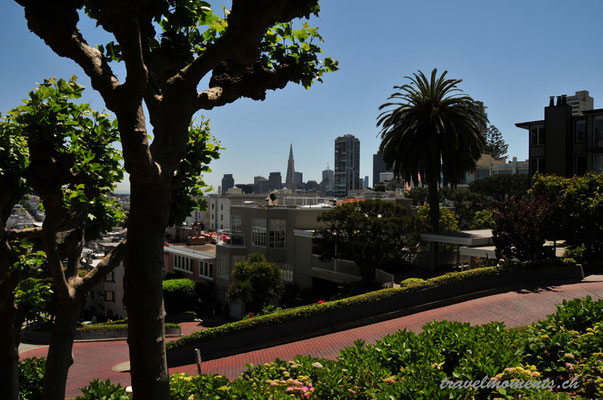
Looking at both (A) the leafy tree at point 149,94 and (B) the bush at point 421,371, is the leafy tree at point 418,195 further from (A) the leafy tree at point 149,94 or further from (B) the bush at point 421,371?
(A) the leafy tree at point 149,94

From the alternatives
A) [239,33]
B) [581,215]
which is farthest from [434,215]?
[239,33]

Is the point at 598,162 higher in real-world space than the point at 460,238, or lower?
higher

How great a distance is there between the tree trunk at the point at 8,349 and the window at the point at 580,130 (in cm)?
4315

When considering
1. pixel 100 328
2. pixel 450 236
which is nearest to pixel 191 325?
pixel 100 328

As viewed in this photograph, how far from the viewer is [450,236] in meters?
28.8

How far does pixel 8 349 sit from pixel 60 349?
276 centimetres

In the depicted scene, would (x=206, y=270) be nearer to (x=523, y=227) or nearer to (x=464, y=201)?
(x=523, y=227)

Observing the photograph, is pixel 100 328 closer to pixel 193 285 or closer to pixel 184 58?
pixel 193 285

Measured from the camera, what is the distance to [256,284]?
29938 mm

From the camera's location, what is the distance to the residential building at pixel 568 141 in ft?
125

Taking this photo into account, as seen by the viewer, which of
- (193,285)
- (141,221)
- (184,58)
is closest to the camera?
(141,221)

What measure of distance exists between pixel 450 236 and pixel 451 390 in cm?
2486

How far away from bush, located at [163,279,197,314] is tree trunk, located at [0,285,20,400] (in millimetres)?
31793

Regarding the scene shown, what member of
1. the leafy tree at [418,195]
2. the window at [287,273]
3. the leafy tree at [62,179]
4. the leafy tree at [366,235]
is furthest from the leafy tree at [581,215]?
the leafy tree at [418,195]
